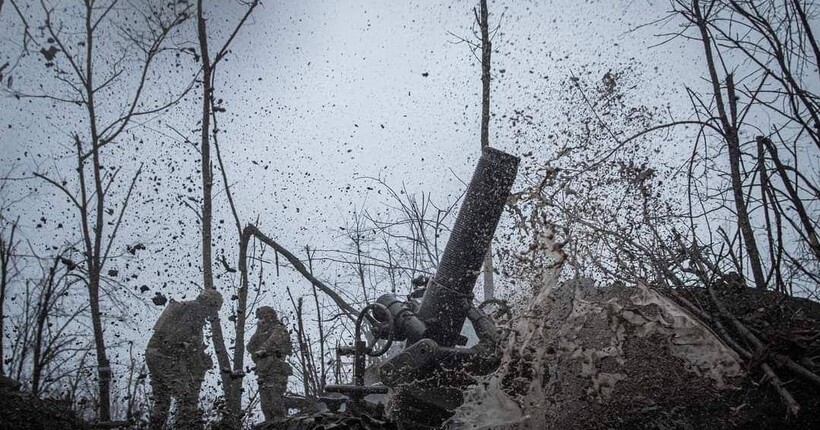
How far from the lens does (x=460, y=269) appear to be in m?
4.89

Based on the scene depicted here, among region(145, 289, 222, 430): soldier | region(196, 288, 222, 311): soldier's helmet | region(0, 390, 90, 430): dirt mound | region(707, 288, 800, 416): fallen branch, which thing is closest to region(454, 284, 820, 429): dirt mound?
region(707, 288, 800, 416): fallen branch

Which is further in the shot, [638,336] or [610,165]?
[610,165]

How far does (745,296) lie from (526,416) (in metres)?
1.97

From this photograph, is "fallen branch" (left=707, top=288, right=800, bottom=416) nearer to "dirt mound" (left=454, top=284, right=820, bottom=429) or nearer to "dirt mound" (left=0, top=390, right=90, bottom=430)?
"dirt mound" (left=454, top=284, right=820, bottom=429)

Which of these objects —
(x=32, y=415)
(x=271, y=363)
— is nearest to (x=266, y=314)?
(x=271, y=363)

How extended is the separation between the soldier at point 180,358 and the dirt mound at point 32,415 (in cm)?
314

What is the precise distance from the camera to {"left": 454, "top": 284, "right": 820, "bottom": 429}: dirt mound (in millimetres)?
3230

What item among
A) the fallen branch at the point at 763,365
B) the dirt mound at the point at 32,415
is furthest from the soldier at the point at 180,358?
the fallen branch at the point at 763,365

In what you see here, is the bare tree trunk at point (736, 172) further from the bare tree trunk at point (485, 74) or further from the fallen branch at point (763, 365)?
the bare tree trunk at point (485, 74)

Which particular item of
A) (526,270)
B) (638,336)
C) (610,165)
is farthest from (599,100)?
(638,336)

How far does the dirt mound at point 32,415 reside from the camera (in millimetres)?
4746

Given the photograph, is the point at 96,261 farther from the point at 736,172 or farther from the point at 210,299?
the point at 736,172

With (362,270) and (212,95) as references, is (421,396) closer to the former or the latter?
(212,95)

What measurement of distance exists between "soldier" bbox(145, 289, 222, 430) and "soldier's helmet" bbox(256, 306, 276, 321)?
1.13 m
